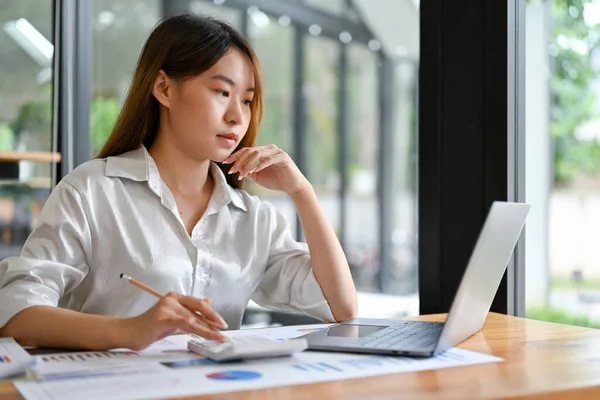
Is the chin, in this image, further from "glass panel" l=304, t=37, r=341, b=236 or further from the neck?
"glass panel" l=304, t=37, r=341, b=236

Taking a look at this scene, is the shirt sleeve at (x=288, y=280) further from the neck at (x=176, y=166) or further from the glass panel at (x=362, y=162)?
the glass panel at (x=362, y=162)

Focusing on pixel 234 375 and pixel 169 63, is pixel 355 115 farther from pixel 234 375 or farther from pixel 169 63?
pixel 234 375

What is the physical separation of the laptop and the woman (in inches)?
14.8

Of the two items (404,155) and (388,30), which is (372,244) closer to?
(404,155)

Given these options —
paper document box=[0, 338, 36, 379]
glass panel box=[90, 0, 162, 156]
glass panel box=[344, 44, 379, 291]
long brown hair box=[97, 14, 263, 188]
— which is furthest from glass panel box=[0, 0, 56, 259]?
glass panel box=[344, 44, 379, 291]

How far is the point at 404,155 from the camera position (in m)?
6.70

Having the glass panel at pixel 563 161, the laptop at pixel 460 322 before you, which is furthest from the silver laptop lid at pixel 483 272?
the glass panel at pixel 563 161

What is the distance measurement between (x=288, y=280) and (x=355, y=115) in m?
4.61

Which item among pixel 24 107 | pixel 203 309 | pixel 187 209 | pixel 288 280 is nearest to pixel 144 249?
pixel 187 209

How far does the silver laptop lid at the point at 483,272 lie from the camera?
3.93 feet

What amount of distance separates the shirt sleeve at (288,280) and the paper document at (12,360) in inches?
30.4

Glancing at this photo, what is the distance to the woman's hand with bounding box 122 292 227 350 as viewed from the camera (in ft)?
3.97

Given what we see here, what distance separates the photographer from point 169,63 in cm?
181

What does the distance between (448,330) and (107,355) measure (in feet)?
1.79
